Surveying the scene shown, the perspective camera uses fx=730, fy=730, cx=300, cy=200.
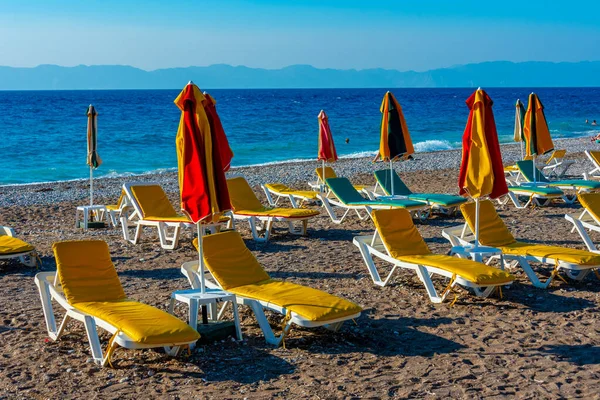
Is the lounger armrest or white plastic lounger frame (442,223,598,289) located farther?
the lounger armrest

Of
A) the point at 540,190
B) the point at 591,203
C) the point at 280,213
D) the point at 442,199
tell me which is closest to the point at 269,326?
the point at 280,213

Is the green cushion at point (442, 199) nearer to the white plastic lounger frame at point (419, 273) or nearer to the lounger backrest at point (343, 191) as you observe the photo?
the lounger backrest at point (343, 191)

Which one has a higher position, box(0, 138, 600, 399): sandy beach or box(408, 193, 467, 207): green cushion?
box(408, 193, 467, 207): green cushion

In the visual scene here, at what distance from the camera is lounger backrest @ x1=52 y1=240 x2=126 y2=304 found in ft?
18.8

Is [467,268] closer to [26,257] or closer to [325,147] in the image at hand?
[26,257]

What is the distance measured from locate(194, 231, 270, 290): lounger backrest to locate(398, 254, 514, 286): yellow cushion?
156 cm

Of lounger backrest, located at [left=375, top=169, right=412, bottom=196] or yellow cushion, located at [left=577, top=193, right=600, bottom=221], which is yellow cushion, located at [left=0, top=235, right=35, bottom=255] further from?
yellow cushion, located at [left=577, top=193, right=600, bottom=221]

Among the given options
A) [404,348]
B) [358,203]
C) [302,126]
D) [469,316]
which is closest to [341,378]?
[404,348]

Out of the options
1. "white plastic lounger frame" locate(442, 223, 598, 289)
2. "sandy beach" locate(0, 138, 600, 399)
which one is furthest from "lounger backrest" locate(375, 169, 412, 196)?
"white plastic lounger frame" locate(442, 223, 598, 289)

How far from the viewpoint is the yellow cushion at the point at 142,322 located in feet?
15.9

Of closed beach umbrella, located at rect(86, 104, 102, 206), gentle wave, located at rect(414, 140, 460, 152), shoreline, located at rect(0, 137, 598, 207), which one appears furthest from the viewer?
gentle wave, located at rect(414, 140, 460, 152)

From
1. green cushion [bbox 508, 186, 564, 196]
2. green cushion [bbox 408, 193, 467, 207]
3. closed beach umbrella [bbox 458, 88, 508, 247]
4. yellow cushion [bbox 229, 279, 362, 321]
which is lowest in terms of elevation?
green cushion [bbox 408, 193, 467, 207]

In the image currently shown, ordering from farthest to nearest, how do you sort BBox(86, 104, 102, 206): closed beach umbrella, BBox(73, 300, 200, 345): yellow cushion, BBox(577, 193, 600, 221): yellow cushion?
BBox(86, 104, 102, 206): closed beach umbrella, BBox(577, 193, 600, 221): yellow cushion, BBox(73, 300, 200, 345): yellow cushion

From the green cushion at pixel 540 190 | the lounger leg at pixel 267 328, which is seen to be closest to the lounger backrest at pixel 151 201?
the lounger leg at pixel 267 328
